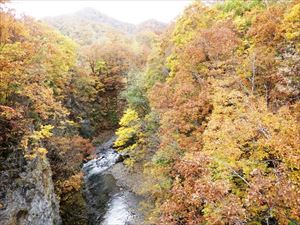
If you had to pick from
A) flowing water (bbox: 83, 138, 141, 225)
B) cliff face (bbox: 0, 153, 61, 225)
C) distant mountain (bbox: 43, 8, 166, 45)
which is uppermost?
distant mountain (bbox: 43, 8, 166, 45)

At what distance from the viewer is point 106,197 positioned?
92.5 ft

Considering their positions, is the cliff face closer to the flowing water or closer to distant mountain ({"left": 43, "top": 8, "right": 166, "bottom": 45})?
the flowing water

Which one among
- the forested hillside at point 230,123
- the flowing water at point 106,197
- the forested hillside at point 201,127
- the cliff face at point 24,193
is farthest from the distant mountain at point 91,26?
the cliff face at point 24,193

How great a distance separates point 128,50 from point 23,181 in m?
42.9

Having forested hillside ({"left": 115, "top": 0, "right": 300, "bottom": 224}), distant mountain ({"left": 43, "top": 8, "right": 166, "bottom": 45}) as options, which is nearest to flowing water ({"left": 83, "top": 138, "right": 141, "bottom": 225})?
forested hillside ({"left": 115, "top": 0, "right": 300, "bottom": 224})

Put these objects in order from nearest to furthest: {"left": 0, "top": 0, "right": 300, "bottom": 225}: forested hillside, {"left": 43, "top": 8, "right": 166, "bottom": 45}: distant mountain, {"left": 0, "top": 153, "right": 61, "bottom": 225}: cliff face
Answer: {"left": 0, "top": 0, "right": 300, "bottom": 225}: forested hillside
{"left": 0, "top": 153, "right": 61, "bottom": 225}: cliff face
{"left": 43, "top": 8, "right": 166, "bottom": 45}: distant mountain

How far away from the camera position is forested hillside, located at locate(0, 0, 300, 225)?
→ 418 inches

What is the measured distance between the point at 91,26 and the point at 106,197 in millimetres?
87244

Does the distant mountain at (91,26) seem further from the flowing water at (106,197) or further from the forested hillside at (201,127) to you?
the forested hillside at (201,127)

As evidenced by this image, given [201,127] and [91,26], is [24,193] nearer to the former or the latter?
[201,127]

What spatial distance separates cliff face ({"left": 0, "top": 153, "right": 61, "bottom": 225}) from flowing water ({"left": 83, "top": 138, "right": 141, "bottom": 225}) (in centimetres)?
606


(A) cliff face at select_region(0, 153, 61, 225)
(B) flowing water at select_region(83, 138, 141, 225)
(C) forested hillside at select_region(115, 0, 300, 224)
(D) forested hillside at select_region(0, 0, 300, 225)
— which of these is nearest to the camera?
(C) forested hillside at select_region(115, 0, 300, 224)

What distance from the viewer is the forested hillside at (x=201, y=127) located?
10.6m

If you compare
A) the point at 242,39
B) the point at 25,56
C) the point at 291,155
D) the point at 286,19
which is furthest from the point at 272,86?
→ the point at 25,56
